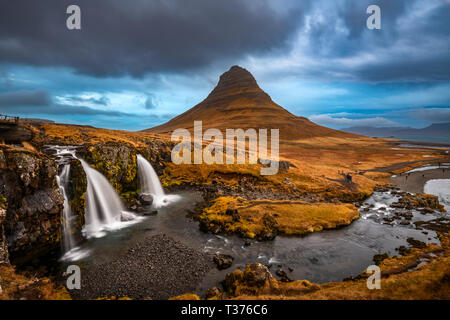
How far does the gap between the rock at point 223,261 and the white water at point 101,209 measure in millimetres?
13594

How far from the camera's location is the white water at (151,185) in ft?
116

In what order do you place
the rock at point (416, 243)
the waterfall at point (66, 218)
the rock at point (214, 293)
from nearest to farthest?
the rock at point (214, 293) < the waterfall at point (66, 218) < the rock at point (416, 243)

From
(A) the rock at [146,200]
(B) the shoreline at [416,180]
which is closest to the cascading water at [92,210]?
(A) the rock at [146,200]

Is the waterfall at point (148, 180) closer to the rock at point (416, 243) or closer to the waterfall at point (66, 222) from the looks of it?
the waterfall at point (66, 222)

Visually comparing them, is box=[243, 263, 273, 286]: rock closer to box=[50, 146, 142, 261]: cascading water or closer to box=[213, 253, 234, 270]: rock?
box=[213, 253, 234, 270]: rock

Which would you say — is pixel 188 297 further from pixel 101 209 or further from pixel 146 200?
pixel 146 200

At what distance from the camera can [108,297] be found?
14.2 meters

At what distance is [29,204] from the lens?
58.3 feet

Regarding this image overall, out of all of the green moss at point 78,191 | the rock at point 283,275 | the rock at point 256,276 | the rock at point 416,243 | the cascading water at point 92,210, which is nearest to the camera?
the rock at point 256,276

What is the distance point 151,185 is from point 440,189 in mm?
64171

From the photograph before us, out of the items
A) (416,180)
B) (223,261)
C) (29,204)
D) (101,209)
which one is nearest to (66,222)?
(29,204)

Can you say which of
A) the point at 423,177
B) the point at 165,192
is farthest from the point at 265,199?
the point at 423,177
